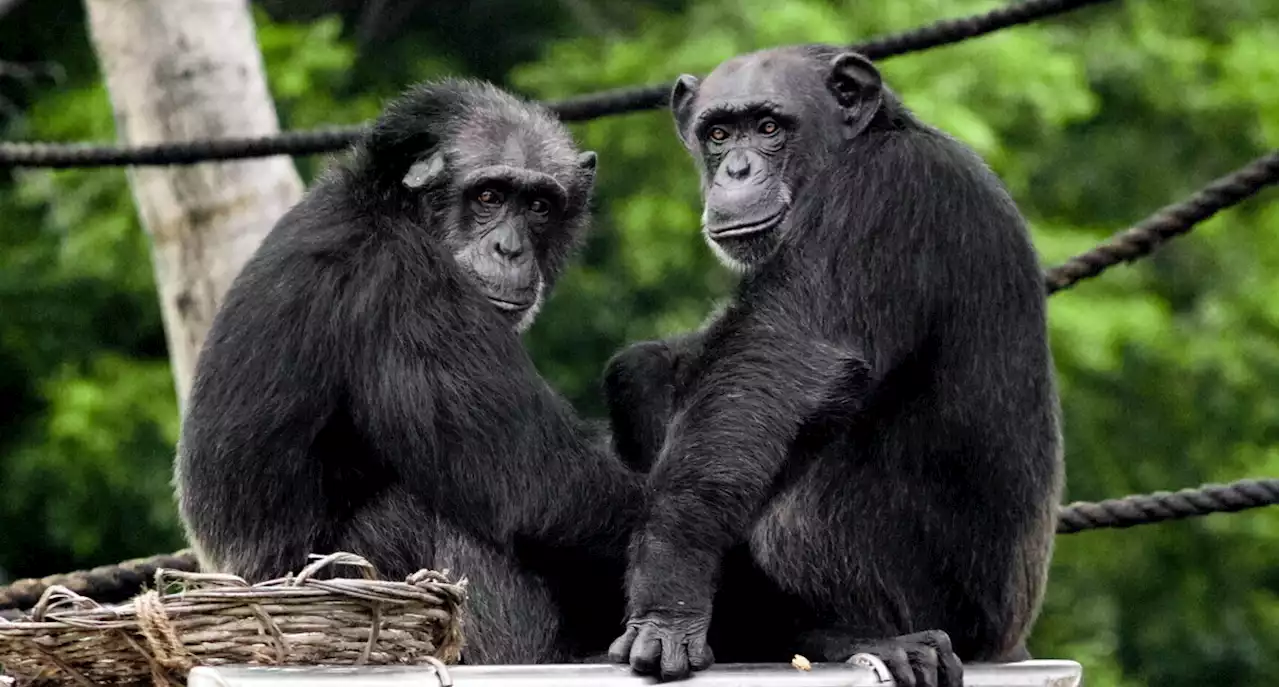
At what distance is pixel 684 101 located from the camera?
217 inches

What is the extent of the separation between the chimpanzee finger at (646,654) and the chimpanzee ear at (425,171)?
70.1 inches

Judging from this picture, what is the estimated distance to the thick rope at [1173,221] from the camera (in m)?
5.95


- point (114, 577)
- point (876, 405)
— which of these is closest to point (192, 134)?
point (114, 577)

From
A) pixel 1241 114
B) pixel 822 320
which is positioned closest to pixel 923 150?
pixel 822 320

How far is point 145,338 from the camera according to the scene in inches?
586

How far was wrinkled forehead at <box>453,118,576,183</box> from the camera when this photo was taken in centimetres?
531

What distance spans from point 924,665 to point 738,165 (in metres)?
1.60

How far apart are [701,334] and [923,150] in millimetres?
842

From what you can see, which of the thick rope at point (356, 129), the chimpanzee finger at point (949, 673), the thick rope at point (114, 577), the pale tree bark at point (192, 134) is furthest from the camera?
the pale tree bark at point (192, 134)

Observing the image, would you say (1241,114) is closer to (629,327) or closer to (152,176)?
(629,327)

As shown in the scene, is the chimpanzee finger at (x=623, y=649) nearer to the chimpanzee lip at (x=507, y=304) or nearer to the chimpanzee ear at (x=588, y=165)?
the chimpanzee lip at (x=507, y=304)

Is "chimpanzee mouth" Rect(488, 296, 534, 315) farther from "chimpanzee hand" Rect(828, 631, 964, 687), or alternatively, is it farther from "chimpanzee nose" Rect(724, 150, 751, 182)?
"chimpanzee hand" Rect(828, 631, 964, 687)

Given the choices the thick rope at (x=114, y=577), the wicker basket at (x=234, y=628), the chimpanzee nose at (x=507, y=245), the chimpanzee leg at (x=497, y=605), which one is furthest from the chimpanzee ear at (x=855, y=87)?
the thick rope at (x=114, y=577)

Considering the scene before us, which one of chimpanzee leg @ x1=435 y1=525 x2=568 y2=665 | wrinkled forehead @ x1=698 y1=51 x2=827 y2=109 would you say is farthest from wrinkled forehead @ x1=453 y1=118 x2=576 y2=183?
chimpanzee leg @ x1=435 y1=525 x2=568 y2=665
